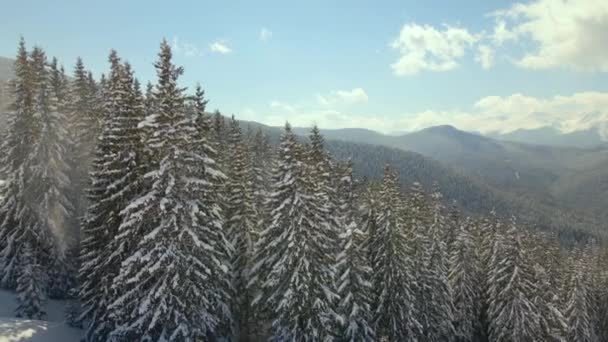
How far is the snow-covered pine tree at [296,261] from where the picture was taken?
1158 inches

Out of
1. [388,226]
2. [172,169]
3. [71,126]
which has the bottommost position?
[388,226]

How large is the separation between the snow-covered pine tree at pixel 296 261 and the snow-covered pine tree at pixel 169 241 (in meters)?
6.01

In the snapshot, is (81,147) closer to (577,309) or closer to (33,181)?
(33,181)

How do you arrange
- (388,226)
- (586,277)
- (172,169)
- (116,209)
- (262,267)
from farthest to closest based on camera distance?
(586,277) → (388,226) → (262,267) → (116,209) → (172,169)

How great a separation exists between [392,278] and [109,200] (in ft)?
73.1

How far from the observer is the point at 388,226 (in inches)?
1428

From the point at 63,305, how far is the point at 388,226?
92.3 feet

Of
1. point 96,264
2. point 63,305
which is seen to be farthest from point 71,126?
point 96,264

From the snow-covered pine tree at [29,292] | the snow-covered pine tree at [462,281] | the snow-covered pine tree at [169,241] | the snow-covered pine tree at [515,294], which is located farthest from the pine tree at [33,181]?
the snow-covered pine tree at [515,294]

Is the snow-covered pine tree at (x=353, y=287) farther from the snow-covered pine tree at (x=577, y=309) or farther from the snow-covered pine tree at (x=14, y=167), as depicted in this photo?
the snow-covered pine tree at (x=577, y=309)

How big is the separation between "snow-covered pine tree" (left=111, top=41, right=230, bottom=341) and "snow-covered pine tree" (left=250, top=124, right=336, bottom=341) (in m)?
6.01

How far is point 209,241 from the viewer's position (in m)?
25.7

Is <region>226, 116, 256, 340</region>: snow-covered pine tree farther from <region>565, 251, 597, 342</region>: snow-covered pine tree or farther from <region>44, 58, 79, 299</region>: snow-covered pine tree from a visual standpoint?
<region>565, 251, 597, 342</region>: snow-covered pine tree

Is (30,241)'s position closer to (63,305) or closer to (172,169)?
(63,305)
